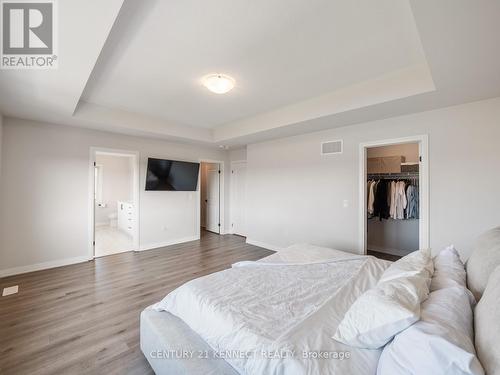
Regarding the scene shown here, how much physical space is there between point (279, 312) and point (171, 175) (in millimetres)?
4192

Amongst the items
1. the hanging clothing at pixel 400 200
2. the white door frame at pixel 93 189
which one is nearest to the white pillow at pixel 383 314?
the hanging clothing at pixel 400 200

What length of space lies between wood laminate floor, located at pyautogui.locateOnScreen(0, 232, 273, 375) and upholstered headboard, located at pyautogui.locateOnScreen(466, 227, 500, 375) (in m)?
1.98

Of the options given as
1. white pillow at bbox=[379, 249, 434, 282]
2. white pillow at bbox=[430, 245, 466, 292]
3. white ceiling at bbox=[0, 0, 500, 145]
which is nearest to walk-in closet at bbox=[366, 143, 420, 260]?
white ceiling at bbox=[0, 0, 500, 145]

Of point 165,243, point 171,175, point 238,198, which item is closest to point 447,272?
point 171,175

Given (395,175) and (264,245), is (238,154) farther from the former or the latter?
(395,175)

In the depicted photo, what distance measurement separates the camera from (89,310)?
97.0 inches

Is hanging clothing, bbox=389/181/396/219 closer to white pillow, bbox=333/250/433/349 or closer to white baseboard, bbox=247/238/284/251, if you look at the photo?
white baseboard, bbox=247/238/284/251

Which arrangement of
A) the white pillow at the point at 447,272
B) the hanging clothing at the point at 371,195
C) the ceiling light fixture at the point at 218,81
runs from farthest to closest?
1. the hanging clothing at the point at 371,195
2. the ceiling light fixture at the point at 218,81
3. the white pillow at the point at 447,272

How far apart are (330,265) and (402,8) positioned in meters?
2.11

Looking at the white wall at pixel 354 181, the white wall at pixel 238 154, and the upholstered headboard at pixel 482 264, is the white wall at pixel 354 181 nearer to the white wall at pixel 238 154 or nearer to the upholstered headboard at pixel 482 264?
the white wall at pixel 238 154

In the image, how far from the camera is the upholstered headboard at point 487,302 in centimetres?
78

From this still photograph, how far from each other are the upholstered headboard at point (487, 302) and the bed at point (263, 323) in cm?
1

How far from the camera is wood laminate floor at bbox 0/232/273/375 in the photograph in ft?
5.82

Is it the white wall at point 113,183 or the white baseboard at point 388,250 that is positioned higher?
the white wall at point 113,183
